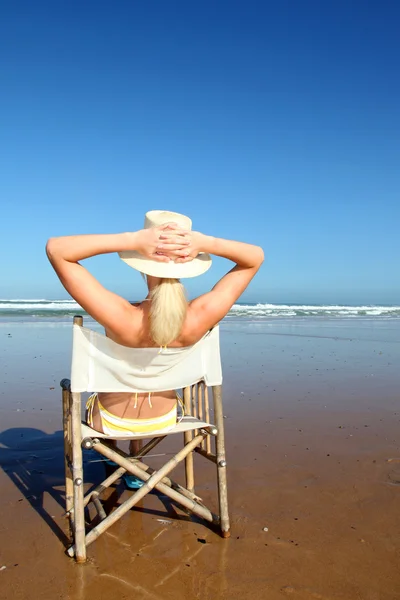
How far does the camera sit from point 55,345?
12.0m

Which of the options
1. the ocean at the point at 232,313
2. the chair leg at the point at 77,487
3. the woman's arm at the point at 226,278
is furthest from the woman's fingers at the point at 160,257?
the ocean at the point at 232,313

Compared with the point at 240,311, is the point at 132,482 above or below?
below

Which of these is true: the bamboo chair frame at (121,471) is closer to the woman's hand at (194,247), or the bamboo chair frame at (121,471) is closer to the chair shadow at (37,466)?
the chair shadow at (37,466)

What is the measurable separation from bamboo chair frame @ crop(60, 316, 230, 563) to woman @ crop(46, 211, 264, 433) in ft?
0.74

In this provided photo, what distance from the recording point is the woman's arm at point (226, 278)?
9.78 feet

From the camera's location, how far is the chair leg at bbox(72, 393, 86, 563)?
9.33 feet

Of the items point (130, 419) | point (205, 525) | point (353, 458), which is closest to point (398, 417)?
point (353, 458)

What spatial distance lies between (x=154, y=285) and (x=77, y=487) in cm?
131

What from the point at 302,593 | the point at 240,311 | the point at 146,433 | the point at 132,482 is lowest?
the point at 302,593

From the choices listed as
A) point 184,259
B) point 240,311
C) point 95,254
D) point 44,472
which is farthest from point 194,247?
point 240,311

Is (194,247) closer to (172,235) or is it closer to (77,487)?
(172,235)

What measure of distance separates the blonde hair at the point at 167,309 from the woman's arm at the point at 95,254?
6.7 inches

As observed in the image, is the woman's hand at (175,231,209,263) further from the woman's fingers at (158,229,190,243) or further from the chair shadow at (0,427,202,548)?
the chair shadow at (0,427,202,548)

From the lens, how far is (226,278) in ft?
10.5
